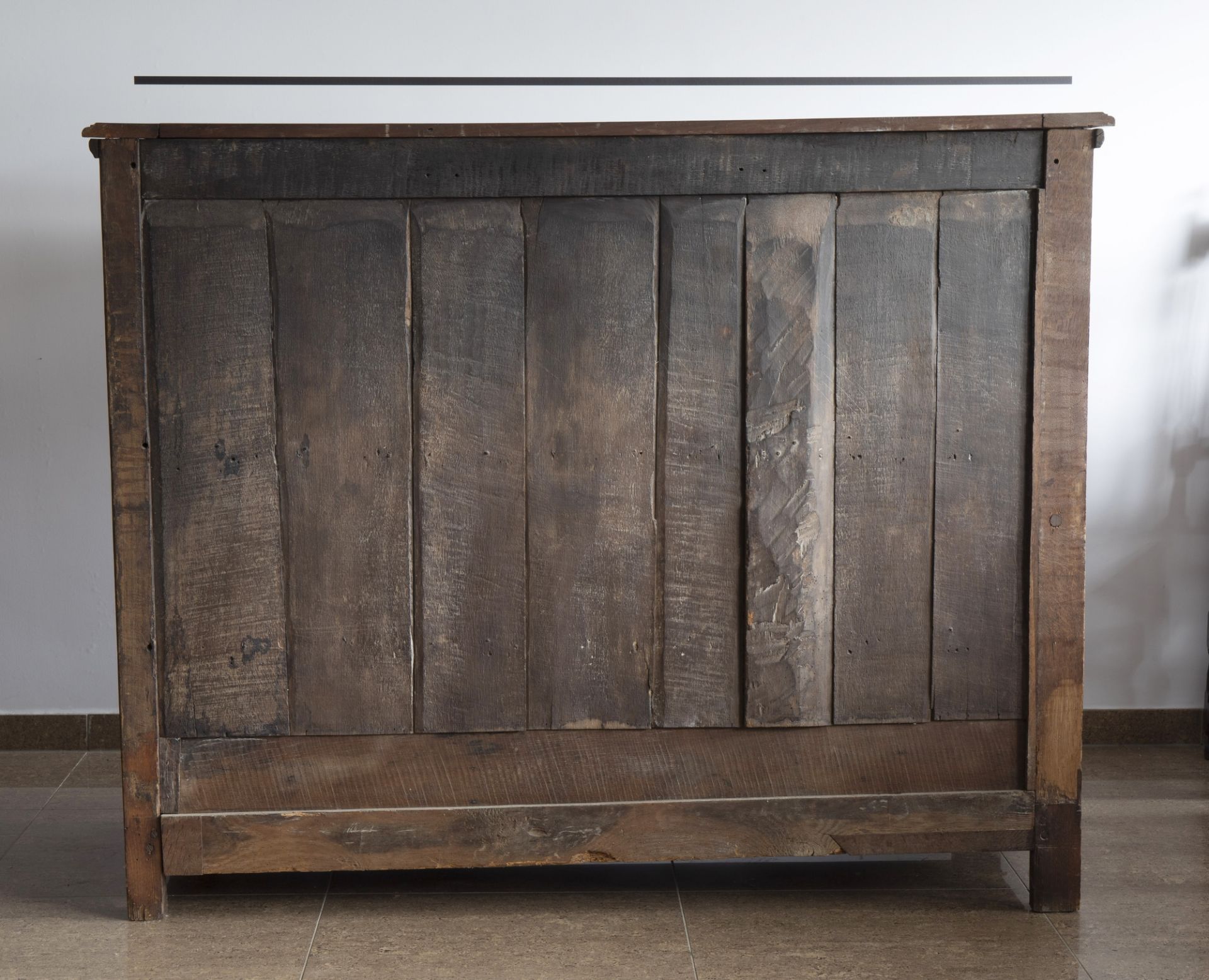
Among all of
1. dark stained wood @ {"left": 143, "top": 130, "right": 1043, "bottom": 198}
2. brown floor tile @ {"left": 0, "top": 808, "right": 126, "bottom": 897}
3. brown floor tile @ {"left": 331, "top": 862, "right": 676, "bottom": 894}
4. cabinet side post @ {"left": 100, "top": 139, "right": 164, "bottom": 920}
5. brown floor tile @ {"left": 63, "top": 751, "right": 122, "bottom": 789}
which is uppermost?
dark stained wood @ {"left": 143, "top": 130, "right": 1043, "bottom": 198}

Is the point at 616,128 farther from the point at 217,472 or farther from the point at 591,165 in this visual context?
the point at 217,472

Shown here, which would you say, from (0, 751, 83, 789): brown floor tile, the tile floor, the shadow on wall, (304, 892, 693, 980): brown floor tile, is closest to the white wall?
the shadow on wall

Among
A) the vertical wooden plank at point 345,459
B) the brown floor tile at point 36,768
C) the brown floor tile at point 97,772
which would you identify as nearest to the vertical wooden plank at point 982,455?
the vertical wooden plank at point 345,459

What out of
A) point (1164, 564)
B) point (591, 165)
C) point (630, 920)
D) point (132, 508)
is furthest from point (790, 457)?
point (1164, 564)

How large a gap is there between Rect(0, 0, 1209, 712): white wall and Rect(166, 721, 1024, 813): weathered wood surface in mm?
1040

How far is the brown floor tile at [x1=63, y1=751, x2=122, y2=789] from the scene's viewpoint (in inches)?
96.7

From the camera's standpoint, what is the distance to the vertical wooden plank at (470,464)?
68.1 inches

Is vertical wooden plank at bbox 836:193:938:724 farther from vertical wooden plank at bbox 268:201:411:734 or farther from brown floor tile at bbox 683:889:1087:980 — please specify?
vertical wooden plank at bbox 268:201:411:734

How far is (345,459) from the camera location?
175cm

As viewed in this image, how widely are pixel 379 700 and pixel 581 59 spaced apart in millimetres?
1544

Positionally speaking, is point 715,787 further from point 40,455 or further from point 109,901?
point 40,455

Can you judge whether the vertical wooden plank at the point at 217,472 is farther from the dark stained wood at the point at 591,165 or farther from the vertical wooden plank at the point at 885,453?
the vertical wooden plank at the point at 885,453

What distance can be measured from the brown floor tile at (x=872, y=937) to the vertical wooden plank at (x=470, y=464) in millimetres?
483

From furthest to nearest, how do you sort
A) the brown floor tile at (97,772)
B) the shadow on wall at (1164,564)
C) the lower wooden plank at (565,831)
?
the shadow on wall at (1164,564)
the brown floor tile at (97,772)
the lower wooden plank at (565,831)
